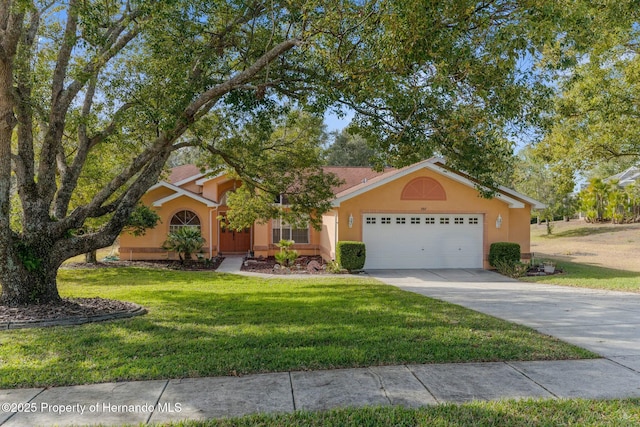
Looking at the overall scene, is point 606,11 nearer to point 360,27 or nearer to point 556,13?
point 556,13

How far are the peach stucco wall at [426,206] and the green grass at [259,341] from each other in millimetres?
7202

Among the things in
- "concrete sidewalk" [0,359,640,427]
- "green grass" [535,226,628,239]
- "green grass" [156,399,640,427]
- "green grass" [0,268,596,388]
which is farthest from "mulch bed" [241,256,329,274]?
"green grass" [535,226,628,239]

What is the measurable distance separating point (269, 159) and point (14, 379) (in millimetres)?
9128

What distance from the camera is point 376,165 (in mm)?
9523

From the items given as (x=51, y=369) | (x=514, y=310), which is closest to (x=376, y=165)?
(x=514, y=310)

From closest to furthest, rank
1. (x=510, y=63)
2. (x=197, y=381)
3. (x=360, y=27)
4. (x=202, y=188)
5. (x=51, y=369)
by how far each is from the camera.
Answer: (x=197, y=381)
(x=51, y=369)
(x=510, y=63)
(x=360, y=27)
(x=202, y=188)

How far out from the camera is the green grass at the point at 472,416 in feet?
12.3

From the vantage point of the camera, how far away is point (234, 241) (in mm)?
22984

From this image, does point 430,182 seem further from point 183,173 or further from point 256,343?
point 183,173

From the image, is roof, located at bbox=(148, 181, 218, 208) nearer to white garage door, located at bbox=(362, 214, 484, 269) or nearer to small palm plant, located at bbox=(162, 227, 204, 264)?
small palm plant, located at bbox=(162, 227, 204, 264)

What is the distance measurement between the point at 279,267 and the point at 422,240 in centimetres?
591

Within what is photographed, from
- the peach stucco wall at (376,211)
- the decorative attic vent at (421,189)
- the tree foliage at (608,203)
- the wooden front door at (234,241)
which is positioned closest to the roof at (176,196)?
the peach stucco wall at (376,211)

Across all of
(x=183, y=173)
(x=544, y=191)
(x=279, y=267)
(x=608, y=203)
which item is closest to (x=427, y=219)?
(x=279, y=267)

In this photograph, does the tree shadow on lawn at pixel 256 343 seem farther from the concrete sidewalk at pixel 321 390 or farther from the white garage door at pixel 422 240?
the white garage door at pixel 422 240
